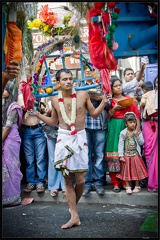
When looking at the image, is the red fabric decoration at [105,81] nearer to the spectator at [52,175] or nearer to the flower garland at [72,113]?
the flower garland at [72,113]

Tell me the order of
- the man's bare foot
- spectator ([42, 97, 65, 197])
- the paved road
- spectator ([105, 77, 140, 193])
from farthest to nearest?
spectator ([42, 97, 65, 197]), spectator ([105, 77, 140, 193]), the man's bare foot, the paved road

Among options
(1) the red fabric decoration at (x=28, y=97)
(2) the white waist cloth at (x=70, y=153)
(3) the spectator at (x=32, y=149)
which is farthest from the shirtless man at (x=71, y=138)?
(3) the spectator at (x=32, y=149)

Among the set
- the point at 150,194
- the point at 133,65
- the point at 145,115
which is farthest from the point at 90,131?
the point at 133,65

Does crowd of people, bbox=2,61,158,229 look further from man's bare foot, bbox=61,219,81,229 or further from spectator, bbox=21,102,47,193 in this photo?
man's bare foot, bbox=61,219,81,229

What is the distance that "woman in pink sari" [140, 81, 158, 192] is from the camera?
540cm

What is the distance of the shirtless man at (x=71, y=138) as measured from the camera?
447 cm

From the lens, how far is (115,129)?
5.64 meters

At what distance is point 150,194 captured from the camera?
5273 mm

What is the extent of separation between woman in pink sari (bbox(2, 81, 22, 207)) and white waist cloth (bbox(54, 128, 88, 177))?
1209 millimetres

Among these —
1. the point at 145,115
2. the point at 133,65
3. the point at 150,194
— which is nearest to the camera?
the point at 150,194

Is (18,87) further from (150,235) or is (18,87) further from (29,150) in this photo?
(150,235)

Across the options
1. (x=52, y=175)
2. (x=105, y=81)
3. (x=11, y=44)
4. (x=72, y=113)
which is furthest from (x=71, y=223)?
(x=11, y=44)

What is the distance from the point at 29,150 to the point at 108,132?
129 cm

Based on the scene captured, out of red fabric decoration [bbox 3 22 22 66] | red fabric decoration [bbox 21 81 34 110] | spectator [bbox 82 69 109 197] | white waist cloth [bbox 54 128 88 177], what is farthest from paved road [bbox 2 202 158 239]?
red fabric decoration [bbox 3 22 22 66]
